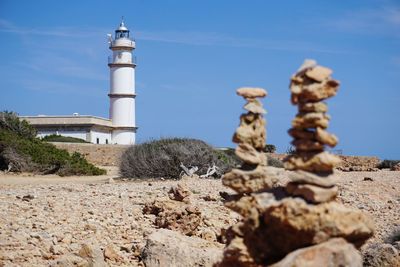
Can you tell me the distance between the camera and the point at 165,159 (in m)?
20.5

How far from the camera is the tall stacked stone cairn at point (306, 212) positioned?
527cm

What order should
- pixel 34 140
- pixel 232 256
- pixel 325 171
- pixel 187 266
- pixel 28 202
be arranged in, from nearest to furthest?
pixel 325 171 → pixel 232 256 → pixel 187 266 → pixel 28 202 → pixel 34 140

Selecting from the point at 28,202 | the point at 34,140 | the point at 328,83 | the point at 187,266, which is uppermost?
the point at 34,140

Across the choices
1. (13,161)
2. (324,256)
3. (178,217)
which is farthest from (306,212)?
(13,161)

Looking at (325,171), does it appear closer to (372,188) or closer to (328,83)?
(328,83)

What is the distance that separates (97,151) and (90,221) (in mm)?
27429

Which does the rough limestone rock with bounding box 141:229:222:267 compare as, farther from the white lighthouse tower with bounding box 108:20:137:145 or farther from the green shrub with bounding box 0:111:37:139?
the white lighthouse tower with bounding box 108:20:137:145

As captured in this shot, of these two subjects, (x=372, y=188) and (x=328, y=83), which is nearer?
(x=328, y=83)

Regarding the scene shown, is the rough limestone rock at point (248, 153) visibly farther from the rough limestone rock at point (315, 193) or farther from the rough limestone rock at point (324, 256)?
the rough limestone rock at point (324, 256)

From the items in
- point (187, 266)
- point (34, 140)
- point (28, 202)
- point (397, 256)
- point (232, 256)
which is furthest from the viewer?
point (34, 140)

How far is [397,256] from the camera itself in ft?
31.1

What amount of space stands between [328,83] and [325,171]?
2.42ft

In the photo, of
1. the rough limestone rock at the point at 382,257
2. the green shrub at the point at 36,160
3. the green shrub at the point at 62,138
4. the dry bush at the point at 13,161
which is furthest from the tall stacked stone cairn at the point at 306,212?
the green shrub at the point at 62,138

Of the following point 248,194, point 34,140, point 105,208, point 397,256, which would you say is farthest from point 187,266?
point 34,140
